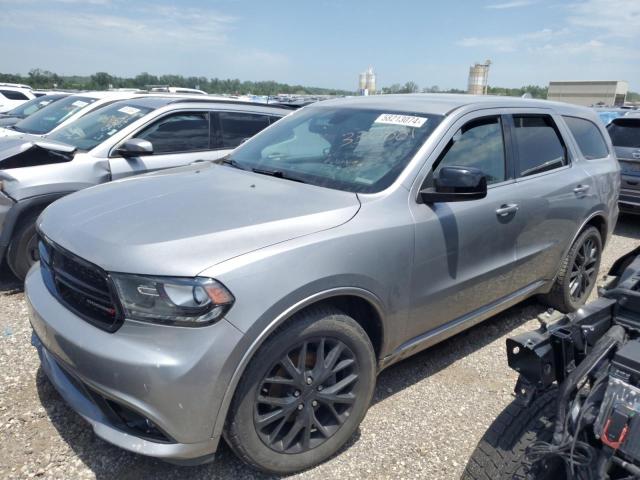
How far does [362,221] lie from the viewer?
2.48 m

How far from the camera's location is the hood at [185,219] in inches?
80.8

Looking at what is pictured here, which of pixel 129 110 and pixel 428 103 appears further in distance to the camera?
pixel 129 110

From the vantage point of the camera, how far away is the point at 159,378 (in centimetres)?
192

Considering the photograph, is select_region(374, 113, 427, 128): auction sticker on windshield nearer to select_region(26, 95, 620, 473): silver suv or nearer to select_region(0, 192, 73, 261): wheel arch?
select_region(26, 95, 620, 473): silver suv

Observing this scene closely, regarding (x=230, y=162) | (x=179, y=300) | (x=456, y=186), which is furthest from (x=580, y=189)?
(x=179, y=300)

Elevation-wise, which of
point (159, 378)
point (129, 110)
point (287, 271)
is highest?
point (129, 110)

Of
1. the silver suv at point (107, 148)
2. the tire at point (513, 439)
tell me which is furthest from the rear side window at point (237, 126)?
the tire at point (513, 439)

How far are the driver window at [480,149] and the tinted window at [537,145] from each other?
23 centimetres

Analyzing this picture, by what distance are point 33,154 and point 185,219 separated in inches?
126

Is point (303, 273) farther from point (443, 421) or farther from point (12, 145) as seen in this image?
point (12, 145)

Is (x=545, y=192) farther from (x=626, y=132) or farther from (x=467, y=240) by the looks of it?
(x=626, y=132)

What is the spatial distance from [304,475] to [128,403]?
3.27 feet

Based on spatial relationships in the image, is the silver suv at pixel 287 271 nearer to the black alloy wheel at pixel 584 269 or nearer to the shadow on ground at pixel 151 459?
the shadow on ground at pixel 151 459

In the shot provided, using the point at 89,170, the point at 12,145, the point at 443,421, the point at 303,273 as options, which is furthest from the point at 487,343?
the point at 12,145
